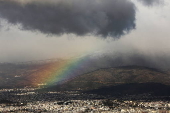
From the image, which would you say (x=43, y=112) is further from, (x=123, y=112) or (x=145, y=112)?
(x=145, y=112)

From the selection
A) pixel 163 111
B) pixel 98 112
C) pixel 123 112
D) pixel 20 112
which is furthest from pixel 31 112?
pixel 163 111

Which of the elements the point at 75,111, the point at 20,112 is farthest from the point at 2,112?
the point at 75,111

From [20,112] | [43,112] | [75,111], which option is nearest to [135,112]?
[75,111]

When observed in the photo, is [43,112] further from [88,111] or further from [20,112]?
[88,111]

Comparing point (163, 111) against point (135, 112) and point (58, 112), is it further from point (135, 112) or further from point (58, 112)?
point (58, 112)

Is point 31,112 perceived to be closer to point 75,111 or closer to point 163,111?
point 75,111

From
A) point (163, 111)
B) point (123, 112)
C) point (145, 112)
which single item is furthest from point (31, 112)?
point (163, 111)
